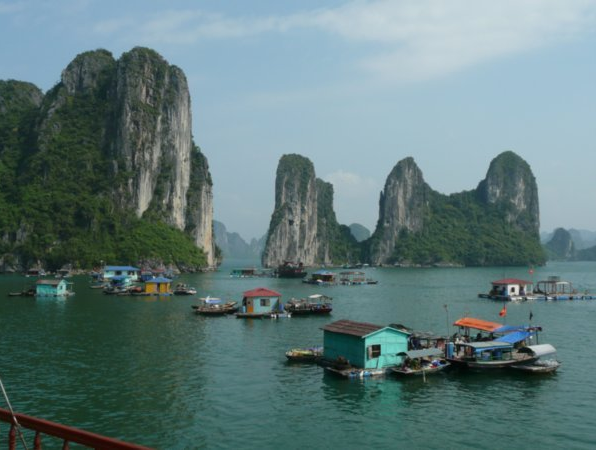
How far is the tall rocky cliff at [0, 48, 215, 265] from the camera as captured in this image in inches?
5961

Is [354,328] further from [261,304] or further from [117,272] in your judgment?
[117,272]

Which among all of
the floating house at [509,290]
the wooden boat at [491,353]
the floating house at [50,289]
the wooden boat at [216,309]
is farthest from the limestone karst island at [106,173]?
the wooden boat at [491,353]

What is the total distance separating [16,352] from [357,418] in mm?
25619

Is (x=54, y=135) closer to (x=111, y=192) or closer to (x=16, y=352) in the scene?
(x=111, y=192)

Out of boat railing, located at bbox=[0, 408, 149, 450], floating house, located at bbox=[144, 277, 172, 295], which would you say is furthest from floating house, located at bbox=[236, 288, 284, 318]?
boat railing, located at bbox=[0, 408, 149, 450]

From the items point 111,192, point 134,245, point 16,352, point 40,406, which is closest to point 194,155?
point 111,192

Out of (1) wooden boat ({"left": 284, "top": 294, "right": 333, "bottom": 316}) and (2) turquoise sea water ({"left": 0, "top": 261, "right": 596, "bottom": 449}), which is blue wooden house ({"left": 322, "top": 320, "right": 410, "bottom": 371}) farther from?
(1) wooden boat ({"left": 284, "top": 294, "right": 333, "bottom": 316})

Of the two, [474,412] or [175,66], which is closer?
[474,412]

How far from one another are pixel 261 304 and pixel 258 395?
32039 millimetres

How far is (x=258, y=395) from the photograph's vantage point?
2870 cm

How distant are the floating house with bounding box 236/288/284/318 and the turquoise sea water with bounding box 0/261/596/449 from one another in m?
8.55

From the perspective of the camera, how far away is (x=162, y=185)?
170 meters

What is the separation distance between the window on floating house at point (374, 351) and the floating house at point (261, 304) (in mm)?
27634

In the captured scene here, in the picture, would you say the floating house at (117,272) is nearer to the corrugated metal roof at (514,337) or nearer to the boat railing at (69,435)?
the corrugated metal roof at (514,337)
